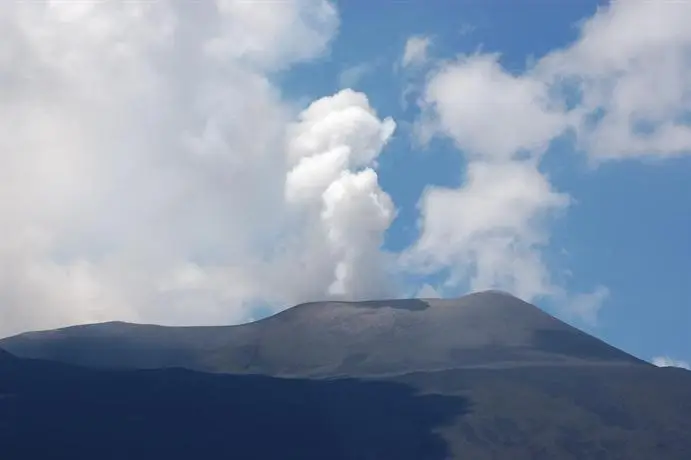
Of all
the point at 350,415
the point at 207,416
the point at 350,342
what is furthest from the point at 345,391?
the point at 350,342

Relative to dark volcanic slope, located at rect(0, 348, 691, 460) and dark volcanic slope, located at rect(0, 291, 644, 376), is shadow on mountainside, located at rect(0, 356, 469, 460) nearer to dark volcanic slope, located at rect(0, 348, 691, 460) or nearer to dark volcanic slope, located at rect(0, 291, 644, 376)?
dark volcanic slope, located at rect(0, 348, 691, 460)

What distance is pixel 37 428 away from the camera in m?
127

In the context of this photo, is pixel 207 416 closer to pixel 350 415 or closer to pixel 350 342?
pixel 350 415

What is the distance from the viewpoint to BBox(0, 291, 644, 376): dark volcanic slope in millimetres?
154500

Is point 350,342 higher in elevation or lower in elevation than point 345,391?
higher

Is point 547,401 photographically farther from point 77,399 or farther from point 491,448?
point 77,399

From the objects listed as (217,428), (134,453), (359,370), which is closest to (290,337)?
(359,370)

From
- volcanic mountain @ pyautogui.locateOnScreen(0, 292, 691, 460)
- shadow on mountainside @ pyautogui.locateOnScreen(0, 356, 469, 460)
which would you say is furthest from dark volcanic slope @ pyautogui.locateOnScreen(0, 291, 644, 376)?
shadow on mountainside @ pyautogui.locateOnScreen(0, 356, 469, 460)

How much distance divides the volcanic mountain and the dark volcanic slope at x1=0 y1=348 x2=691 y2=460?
26 centimetres

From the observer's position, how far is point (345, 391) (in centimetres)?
14000

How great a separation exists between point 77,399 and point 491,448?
169 feet

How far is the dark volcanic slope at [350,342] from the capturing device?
154 meters

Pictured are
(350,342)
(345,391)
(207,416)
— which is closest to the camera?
(207,416)

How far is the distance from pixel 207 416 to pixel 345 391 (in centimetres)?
1868
